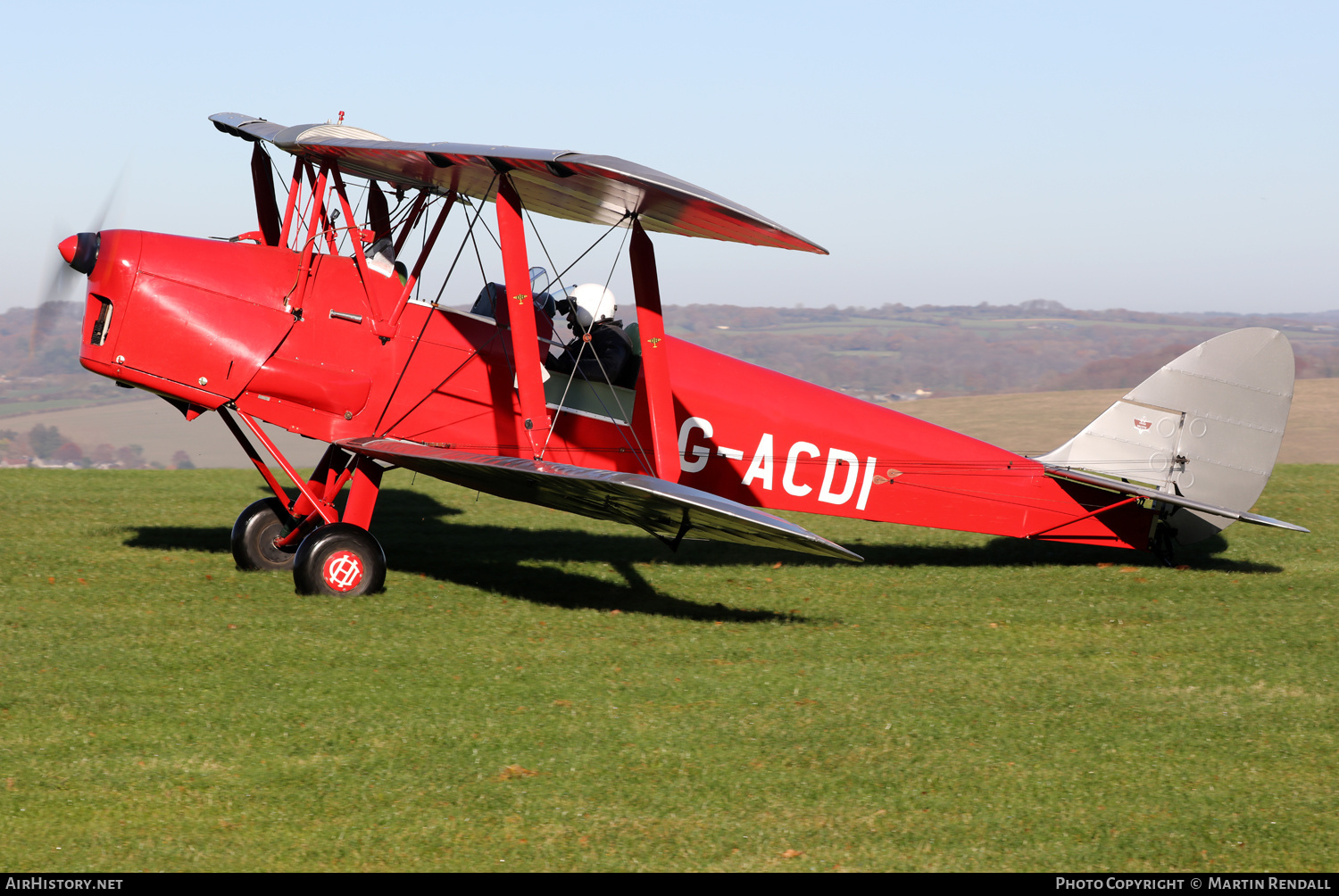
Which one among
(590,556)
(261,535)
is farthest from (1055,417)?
(261,535)

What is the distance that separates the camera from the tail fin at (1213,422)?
29.2 ft

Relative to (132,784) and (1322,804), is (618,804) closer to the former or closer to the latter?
(132,784)

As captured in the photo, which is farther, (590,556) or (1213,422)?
(590,556)

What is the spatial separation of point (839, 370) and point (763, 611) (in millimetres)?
44059

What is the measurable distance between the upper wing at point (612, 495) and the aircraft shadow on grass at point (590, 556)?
0.80m

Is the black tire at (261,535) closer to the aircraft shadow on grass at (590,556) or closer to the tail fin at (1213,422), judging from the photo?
the aircraft shadow on grass at (590,556)

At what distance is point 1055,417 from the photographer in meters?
28.8

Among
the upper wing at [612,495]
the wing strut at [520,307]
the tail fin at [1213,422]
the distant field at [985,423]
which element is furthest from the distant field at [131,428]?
the tail fin at [1213,422]

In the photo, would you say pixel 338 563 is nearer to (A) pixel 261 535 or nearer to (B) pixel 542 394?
(A) pixel 261 535

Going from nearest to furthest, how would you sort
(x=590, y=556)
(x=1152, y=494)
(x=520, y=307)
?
(x=520, y=307) → (x=1152, y=494) → (x=590, y=556)

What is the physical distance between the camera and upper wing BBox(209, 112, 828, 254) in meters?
6.45

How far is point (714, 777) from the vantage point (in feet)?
15.7

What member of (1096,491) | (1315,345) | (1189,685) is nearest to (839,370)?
(1315,345)

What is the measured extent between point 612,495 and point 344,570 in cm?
226
